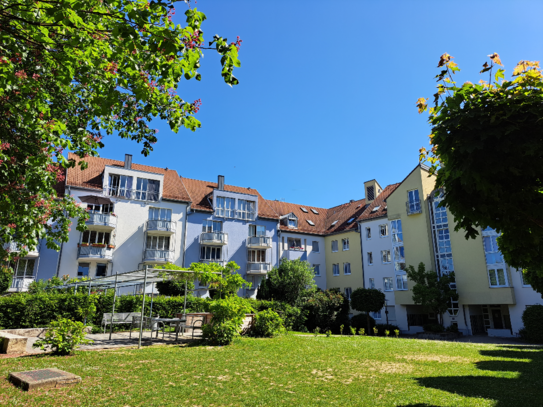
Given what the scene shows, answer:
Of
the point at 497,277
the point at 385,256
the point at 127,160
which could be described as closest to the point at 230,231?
the point at 127,160

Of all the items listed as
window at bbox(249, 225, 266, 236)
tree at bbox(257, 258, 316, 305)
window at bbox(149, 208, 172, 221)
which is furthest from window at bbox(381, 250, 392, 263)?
window at bbox(149, 208, 172, 221)

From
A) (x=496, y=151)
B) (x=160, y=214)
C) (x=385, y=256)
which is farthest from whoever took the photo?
(x=385, y=256)

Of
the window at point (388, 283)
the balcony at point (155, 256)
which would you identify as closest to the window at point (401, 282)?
the window at point (388, 283)

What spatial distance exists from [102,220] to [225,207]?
522 inches

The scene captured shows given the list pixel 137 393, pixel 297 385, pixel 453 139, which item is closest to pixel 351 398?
pixel 297 385

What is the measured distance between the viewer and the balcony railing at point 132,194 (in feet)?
115

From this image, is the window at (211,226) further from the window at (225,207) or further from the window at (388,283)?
the window at (388,283)

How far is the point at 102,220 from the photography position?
32.8 m

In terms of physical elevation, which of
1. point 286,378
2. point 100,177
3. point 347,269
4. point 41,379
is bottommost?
point 286,378

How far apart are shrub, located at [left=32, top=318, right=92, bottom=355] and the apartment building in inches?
1027

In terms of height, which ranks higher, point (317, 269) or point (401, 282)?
point (317, 269)

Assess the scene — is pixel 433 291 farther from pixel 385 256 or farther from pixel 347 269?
pixel 347 269

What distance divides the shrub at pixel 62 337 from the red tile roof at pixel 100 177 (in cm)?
2203

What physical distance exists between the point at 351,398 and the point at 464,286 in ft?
96.3
